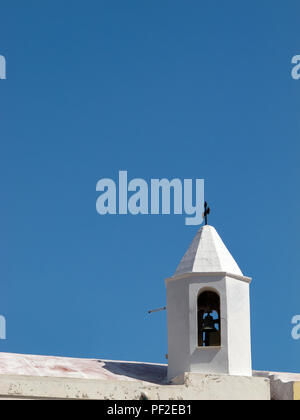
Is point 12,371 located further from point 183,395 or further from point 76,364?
point 183,395

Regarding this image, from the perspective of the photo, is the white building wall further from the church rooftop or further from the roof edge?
the church rooftop

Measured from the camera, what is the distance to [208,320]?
73.9 ft

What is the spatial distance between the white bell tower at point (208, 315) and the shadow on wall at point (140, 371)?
52cm

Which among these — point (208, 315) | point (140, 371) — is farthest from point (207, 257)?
point (140, 371)

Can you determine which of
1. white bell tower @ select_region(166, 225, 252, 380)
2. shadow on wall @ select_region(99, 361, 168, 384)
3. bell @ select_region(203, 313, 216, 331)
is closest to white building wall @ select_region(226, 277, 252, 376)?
white bell tower @ select_region(166, 225, 252, 380)

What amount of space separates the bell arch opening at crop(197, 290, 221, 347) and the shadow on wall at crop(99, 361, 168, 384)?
1.43m

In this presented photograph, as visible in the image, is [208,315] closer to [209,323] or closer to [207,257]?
[209,323]

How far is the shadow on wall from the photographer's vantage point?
71.7 feet

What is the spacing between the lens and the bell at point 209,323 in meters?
22.3

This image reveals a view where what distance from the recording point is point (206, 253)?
2273 centimetres

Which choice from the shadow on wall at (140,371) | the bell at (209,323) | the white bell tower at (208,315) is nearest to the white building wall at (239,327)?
the white bell tower at (208,315)
